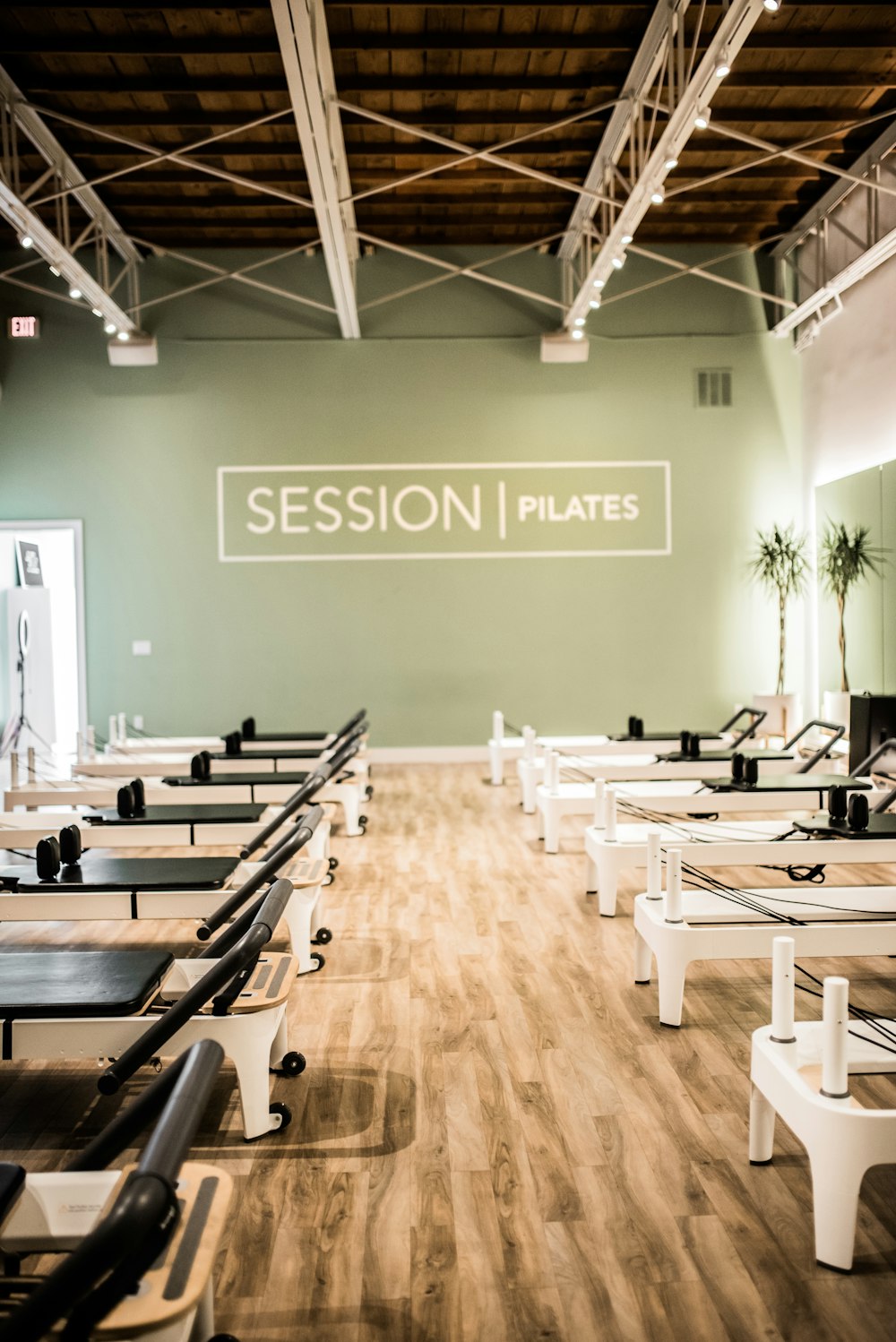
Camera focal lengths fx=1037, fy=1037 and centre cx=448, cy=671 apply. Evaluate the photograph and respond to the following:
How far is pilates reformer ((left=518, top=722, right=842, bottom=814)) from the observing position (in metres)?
7.00

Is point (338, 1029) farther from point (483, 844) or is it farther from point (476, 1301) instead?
point (483, 844)

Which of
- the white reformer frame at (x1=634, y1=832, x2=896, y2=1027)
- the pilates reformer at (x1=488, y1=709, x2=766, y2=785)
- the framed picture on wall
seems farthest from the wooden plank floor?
the framed picture on wall

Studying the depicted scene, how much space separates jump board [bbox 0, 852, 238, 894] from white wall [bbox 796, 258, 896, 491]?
22.3 feet

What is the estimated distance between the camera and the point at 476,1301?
2.04 m

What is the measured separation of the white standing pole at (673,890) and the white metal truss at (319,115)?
13.5 feet

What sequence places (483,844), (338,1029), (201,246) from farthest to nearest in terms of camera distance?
(201,246), (483,844), (338,1029)

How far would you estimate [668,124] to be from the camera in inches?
239

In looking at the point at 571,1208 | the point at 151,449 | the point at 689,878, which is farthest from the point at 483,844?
the point at 151,449

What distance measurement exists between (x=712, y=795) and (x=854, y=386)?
5248mm

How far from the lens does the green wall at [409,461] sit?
10.3 metres

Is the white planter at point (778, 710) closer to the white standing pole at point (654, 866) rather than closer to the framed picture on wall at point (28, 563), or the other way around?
the white standing pole at point (654, 866)

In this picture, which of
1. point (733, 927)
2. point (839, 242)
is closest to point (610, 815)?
point (733, 927)

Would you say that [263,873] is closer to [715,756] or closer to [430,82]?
[715,756]

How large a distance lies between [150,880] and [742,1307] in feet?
8.22
